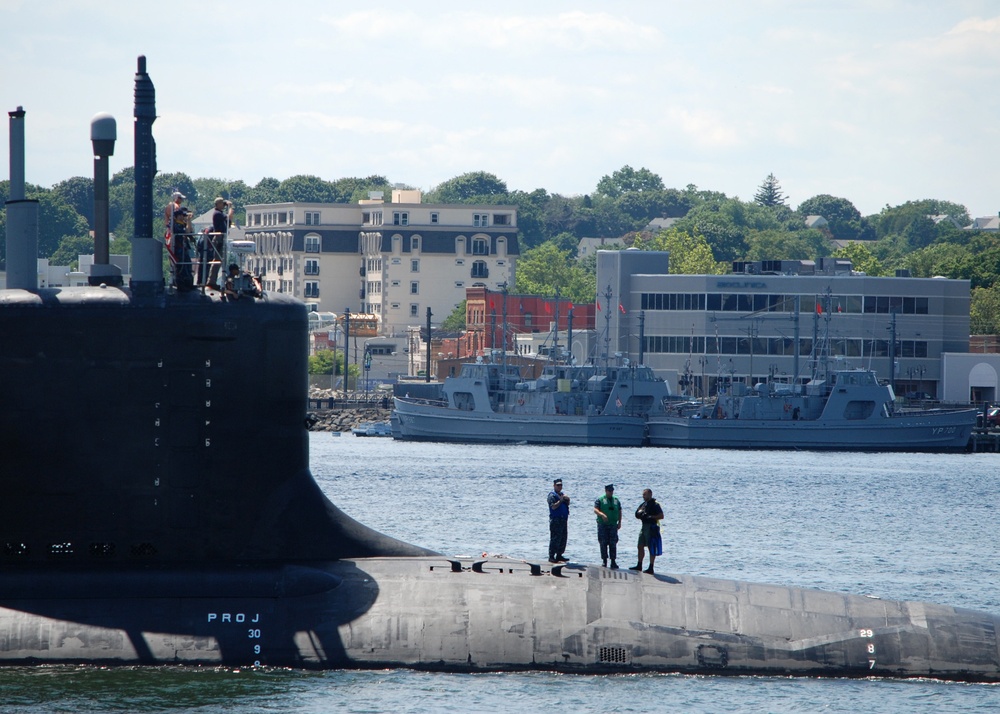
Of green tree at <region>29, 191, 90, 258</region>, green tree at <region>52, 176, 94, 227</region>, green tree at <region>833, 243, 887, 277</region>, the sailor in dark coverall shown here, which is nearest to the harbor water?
the sailor in dark coverall

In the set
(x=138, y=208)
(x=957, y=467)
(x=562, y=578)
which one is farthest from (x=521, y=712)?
(x=957, y=467)

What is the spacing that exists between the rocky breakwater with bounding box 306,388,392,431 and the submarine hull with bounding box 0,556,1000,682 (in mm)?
93464

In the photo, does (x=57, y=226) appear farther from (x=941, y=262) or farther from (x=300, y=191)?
(x=941, y=262)

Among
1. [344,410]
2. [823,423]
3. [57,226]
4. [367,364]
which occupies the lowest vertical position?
[344,410]

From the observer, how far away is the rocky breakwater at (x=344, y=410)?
112750 millimetres

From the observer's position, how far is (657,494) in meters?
55.2

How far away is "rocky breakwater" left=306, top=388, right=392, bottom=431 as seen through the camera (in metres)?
113

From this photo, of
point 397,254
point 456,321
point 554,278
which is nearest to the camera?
point 456,321

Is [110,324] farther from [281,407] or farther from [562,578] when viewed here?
[562,578]

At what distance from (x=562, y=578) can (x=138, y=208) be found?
6591 mm

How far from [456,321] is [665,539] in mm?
101527

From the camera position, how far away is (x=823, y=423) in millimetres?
86375

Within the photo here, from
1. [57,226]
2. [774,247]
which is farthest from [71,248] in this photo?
[774,247]

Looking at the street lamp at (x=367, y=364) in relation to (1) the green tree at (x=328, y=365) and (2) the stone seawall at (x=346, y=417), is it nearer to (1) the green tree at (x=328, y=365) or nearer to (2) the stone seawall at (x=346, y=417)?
(1) the green tree at (x=328, y=365)
